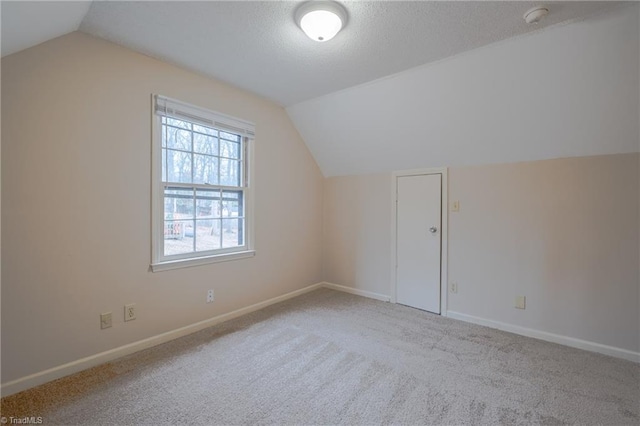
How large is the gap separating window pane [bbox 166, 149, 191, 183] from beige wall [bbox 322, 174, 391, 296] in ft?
6.79

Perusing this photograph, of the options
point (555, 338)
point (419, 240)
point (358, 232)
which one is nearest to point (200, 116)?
point (358, 232)

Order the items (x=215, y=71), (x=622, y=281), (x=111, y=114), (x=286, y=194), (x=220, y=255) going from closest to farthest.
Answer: (x=111, y=114) < (x=622, y=281) < (x=215, y=71) < (x=220, y=255) < (x=286, y=194)

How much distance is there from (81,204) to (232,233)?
4.38 feet

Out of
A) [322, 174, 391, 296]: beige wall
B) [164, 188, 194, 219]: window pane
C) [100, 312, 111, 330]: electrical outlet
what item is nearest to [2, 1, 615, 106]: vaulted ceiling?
[164, 188, 194, 219]: window pane

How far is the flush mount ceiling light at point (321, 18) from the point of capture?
1728 mm

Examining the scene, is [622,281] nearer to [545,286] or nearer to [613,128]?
[545,286]

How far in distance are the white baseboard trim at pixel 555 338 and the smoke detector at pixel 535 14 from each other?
8.33 ft

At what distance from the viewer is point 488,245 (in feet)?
9.75

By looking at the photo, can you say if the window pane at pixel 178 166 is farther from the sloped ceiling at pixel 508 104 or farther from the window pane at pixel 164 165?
the sloped ceiling at pixel 508 104

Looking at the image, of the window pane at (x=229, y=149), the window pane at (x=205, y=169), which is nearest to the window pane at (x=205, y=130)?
the window pane at (x=229, y=149)

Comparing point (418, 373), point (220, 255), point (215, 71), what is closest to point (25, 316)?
point (220, 255)

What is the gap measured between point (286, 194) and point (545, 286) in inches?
111

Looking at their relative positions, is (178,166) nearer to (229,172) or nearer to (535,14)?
(229,172)

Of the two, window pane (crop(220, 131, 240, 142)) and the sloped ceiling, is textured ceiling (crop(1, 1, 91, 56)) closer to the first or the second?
window pane (crop(220, 131, 240, 142))
